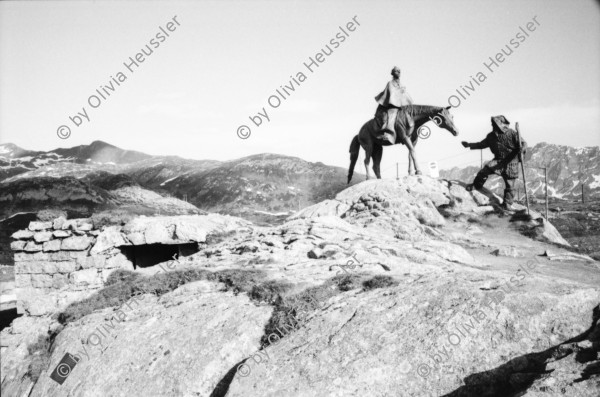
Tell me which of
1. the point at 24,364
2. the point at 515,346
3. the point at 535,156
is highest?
the point at 535,156

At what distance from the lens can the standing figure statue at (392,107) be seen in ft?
60.1

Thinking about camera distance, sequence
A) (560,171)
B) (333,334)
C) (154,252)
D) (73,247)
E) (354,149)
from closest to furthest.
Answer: (333,334) → (73,247) → (154,252) → (354,149) → (560,171)

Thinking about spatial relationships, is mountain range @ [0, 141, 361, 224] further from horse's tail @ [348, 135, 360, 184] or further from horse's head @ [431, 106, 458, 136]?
horse's head @ [431, 106, 458, 136]

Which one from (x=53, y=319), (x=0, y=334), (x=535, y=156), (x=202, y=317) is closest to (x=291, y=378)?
(x=202, y=317)

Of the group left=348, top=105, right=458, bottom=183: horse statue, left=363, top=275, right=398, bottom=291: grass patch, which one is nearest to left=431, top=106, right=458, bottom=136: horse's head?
left=348, top=105, right=458, bottom=183: horse statue

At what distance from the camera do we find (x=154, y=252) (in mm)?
13859

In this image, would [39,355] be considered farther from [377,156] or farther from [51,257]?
[377,156]

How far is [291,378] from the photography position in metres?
4.79

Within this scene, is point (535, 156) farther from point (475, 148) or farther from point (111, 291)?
point (111, 291)

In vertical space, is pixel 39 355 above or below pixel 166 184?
below

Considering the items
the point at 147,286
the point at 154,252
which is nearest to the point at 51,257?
the point at 154,252

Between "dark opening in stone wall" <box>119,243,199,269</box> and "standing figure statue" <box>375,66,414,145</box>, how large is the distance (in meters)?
10.1

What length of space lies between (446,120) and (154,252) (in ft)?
42.1

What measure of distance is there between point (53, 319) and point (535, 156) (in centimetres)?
12908
